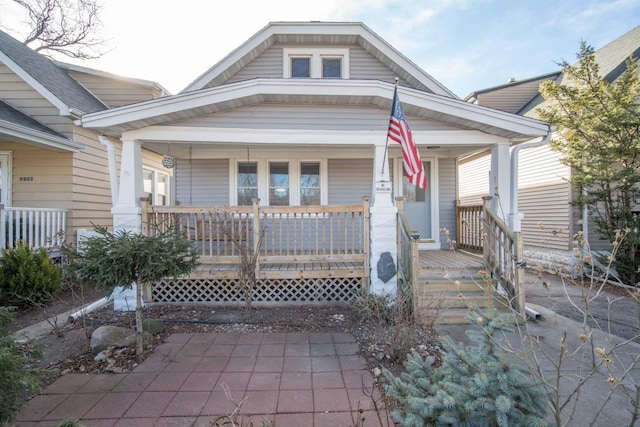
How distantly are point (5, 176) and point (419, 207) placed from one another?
9.80 m

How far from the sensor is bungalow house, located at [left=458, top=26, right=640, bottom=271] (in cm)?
783

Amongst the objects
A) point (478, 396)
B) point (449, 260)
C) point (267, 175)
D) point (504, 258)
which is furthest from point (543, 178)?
point (478, 396)

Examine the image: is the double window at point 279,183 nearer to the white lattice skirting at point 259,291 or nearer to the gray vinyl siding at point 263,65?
the gray vinyl siding at point 263,65

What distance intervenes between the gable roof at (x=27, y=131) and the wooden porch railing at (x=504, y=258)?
27.6 ft

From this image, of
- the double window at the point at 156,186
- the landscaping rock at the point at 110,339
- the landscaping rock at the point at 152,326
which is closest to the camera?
the landscaping rock at the point at 110,339

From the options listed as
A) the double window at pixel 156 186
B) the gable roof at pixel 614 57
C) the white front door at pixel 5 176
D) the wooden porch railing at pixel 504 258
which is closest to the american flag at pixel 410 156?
the wooden porch railing at pixel 504 258

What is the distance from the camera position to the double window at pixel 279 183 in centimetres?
727

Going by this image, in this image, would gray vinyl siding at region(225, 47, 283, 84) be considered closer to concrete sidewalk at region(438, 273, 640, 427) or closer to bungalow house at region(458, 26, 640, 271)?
bungalow house at region(458, 26, 640, 271)

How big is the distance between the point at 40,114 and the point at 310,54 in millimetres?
6497

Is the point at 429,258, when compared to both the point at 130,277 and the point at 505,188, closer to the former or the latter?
the point at 505,188

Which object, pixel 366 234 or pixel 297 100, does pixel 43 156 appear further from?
pixel 366 234

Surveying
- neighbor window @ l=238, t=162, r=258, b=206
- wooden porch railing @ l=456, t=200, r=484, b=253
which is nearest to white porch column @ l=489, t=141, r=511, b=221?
wooden porch railing @ l=456, t=200, r=484, b=253

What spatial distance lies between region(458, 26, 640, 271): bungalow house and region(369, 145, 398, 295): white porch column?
9.70ft

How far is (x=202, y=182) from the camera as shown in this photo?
749 cm
